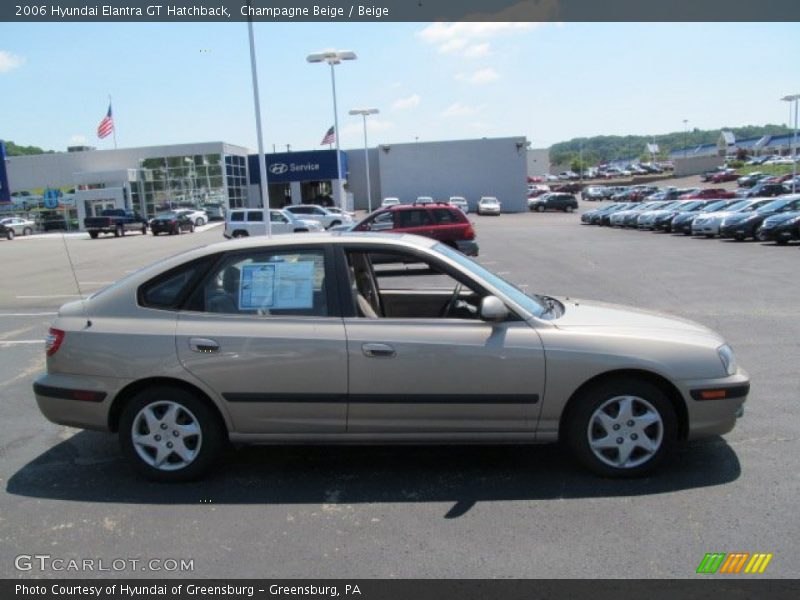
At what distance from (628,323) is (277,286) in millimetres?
2282

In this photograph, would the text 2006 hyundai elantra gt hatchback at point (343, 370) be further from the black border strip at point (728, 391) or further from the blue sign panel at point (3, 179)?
the blue sign panel at point (3, 179)

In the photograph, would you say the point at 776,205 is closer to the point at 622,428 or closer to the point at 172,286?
the point at 622,428

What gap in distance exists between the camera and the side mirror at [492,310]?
420 cm

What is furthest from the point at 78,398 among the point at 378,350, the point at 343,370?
the point at 378,350

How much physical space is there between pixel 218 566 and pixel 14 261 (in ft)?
91.8

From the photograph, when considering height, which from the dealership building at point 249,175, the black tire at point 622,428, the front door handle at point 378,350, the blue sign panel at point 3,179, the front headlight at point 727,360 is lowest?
the black tire at point 622,428

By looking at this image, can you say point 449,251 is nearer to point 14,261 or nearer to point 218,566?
point 218,566

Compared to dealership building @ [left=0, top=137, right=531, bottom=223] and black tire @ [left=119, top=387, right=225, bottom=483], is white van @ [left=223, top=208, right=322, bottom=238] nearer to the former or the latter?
dealership building @ [left=0, top=137, right=531, bottom=223]

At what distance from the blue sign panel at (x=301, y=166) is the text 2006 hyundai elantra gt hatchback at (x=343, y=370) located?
54131mm

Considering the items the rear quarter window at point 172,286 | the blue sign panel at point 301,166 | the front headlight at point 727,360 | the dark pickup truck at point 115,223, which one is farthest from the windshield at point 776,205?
the dark pickup truck at point 115,223

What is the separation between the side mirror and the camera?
4.20 m

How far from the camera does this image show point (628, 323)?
454cm

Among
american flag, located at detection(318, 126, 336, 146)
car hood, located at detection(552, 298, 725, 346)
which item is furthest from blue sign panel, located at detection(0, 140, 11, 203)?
american flag, located at detection(318, 126, 336, 146)

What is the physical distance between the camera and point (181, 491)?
4.36 metres
